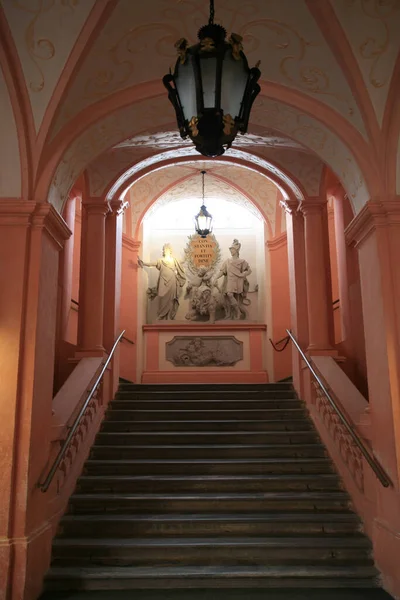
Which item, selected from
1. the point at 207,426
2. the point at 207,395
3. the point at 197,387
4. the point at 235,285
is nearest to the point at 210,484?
the point at 207,426

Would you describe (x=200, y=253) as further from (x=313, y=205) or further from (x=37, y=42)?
(x=37, y=42)

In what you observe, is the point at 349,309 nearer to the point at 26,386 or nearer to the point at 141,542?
the point at 141,542

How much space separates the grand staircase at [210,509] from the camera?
4.79m

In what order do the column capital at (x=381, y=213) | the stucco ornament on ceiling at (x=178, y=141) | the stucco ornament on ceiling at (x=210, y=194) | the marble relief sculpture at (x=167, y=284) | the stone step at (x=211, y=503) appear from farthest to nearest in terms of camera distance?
the marble relief sculpture at (x=167, y=284) → the stucco ornament on ceiling at (x=210, y=194) → the stucco ornament on ceiling at (x=178, y=141) → the stone step at (x=211, y=503) → the column capital at (x=381, y=213)

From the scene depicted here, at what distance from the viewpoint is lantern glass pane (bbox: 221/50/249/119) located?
2770mm

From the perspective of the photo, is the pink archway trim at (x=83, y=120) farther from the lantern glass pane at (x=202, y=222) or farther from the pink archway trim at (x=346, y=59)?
the lantern glass pane at (x=202, y=222)

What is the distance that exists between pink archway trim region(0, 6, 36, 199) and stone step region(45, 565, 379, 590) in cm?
350

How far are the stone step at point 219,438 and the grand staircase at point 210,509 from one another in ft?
0.04

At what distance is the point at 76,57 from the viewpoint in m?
4.77

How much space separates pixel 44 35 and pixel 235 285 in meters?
7.37

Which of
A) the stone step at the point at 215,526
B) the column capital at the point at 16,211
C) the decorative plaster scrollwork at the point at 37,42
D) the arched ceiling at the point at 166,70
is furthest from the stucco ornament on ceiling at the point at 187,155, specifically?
the stone step at the point at 215,526

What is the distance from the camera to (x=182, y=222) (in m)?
12.2

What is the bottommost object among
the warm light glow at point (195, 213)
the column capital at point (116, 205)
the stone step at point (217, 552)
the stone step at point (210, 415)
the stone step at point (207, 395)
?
the stone step at point (217, 552)

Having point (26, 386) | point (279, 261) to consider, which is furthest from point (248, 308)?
point (26, 386)
